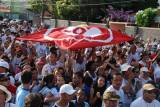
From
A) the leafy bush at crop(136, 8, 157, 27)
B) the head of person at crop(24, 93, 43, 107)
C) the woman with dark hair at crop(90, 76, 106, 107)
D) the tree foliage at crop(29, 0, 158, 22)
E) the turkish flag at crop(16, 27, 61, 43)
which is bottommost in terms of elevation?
the tree foliage at crop(29, 0, 158, 22)

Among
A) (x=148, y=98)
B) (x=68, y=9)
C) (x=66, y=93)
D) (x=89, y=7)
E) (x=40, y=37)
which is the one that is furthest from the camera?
(x=68, y=9)

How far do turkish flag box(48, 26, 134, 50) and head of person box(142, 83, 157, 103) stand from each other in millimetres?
3200

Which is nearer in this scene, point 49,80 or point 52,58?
point 49,80

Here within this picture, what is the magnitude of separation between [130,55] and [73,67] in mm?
2896

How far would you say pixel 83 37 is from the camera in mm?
10148

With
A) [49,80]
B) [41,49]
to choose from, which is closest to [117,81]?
[49,80]

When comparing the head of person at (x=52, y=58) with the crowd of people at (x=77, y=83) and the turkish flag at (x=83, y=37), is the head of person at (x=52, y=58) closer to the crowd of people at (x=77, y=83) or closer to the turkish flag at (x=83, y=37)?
the crowd of people at (x=77, y=83)

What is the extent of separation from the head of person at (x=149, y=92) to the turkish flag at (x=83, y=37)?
126 inches

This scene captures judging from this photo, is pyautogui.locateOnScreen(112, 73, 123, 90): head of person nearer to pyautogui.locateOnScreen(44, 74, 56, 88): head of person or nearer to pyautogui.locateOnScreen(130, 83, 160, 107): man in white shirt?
pyautogui.locateOnScreen(130, 83, 160, 107): man in white shirt

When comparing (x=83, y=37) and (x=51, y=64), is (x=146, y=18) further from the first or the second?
(x=51, y=64)

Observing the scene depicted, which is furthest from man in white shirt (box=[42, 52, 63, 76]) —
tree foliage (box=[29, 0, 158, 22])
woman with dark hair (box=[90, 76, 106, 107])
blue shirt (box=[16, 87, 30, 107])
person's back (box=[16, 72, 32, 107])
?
tree foliage (box=[29, 0, 158, 22])

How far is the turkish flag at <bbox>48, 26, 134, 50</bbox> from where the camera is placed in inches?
389

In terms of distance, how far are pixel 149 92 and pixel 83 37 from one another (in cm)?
370

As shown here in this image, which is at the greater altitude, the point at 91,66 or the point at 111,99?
the point at 111,99
